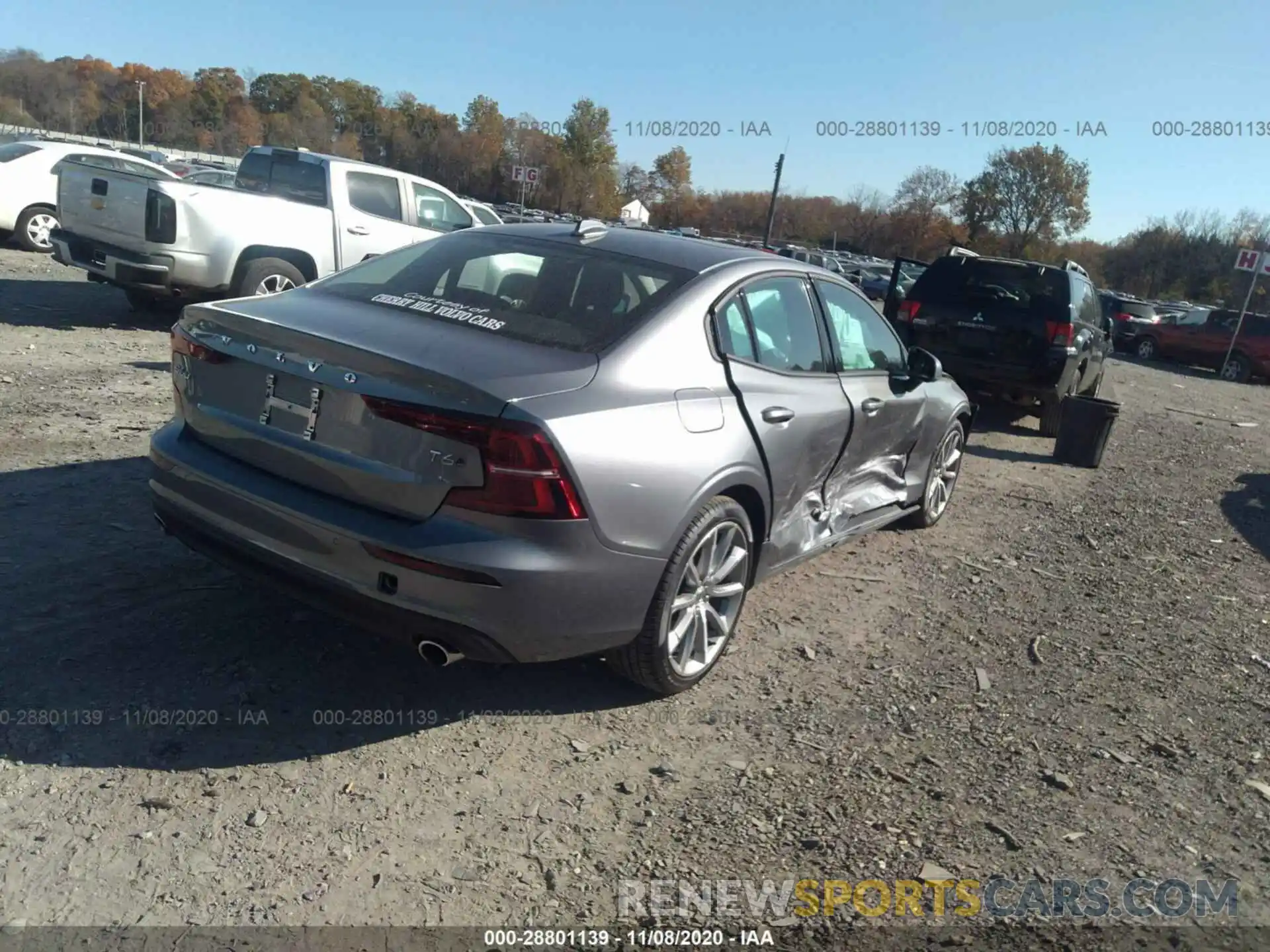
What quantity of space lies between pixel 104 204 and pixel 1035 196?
7185 cm

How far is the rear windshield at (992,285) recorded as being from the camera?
9562mm

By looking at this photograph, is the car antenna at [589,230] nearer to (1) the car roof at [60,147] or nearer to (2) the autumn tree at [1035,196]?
(1) the car roof at [60,147]

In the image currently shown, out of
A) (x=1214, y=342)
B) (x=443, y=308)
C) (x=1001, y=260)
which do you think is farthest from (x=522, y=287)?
(x=1214, y=342)

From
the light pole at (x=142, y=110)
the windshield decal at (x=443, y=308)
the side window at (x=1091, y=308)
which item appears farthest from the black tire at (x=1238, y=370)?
the light pole at (x=142, y=110)

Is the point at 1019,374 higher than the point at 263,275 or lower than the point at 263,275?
higher

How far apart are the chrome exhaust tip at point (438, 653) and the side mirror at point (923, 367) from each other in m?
3.18

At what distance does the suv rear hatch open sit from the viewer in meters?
9.46

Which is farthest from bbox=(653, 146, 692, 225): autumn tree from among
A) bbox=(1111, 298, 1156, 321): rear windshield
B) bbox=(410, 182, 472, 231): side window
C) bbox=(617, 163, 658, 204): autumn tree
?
bbox=(410, 182, 472, 231): side window

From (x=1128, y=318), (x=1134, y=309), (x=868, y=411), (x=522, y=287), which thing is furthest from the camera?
(x=1134, y=309)

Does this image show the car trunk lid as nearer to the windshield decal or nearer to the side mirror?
the windshield decal

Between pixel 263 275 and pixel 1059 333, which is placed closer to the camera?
pixel 263 275

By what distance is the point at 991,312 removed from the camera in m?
9.64

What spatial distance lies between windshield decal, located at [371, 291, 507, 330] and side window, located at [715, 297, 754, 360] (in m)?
0.82

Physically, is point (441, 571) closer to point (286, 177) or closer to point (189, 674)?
point (189, 674)
